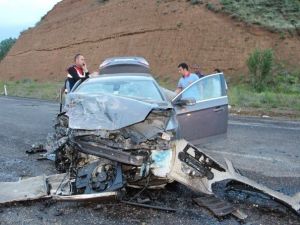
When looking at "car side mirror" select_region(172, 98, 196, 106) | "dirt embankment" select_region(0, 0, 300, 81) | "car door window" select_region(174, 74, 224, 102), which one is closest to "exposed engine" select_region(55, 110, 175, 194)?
"car side mirror" select_region(172, 98, 196, 106)

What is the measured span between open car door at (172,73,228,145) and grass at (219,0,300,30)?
25434mm

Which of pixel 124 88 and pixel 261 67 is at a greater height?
pixel 261 67

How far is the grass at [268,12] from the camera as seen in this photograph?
32250 mm

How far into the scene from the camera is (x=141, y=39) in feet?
127

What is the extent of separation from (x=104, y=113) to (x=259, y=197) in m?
2.23

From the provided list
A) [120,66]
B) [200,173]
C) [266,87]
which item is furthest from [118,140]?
[266,87]

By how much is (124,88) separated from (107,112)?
154 centimetres

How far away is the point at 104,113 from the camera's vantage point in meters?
5.83

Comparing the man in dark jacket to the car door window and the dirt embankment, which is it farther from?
the dirt embankment

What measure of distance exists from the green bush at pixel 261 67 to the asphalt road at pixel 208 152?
1095cm

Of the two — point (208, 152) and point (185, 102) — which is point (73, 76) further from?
point (185, 102)

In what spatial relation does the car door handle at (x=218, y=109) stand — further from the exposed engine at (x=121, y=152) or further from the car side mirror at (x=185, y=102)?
the exposed engine at (x=121, y=152)

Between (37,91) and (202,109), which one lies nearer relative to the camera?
(202,109)

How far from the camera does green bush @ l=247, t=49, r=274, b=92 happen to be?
25.1 m
